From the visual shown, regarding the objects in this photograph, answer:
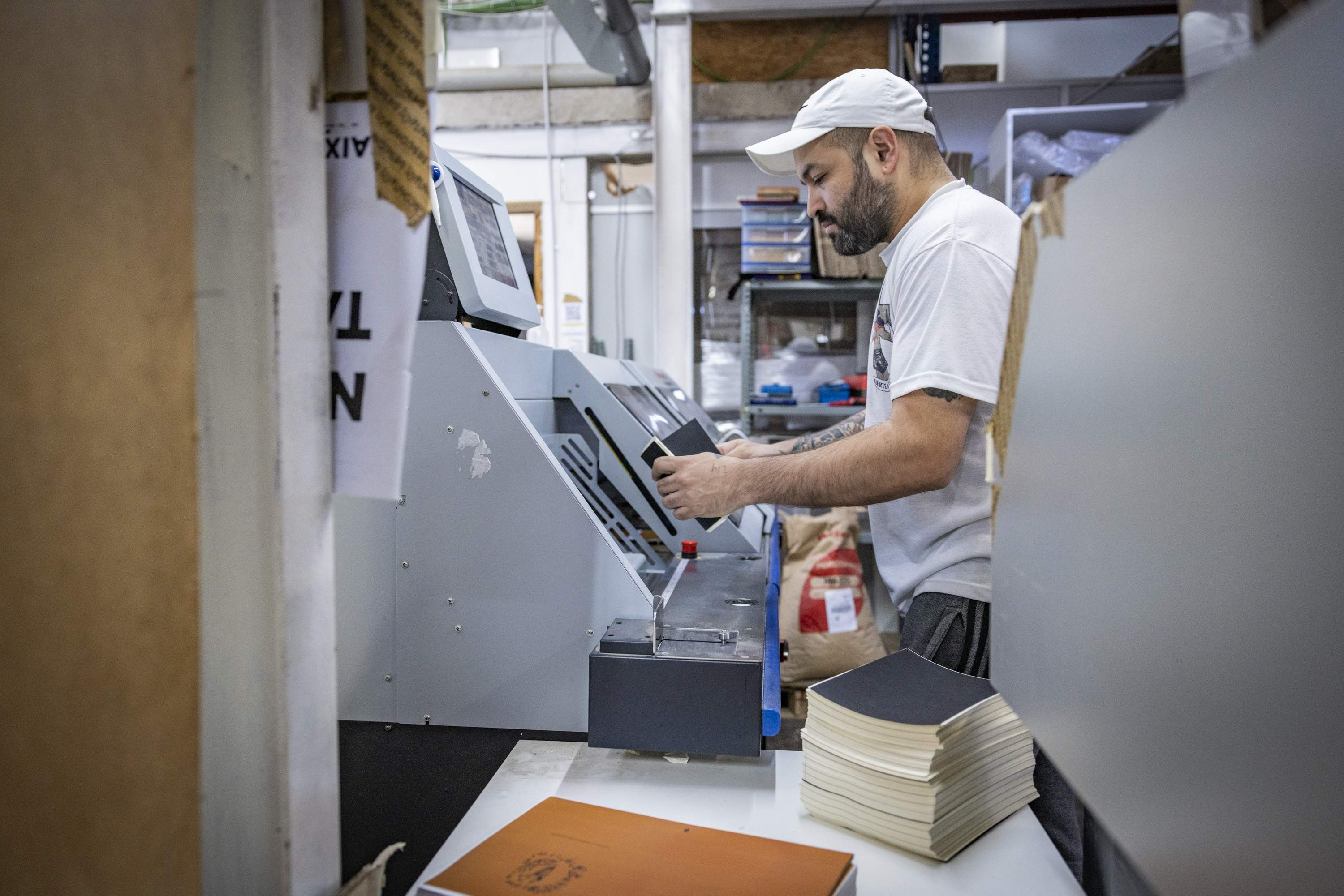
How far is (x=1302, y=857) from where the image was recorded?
1.01 ft

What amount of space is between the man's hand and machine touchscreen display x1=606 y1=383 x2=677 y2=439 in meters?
0.18

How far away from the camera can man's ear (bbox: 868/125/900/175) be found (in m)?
1.25

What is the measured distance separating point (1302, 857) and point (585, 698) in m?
0.85

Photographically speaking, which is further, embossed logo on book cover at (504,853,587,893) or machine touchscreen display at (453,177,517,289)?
machine touchscreen display at (453,177,517,289)

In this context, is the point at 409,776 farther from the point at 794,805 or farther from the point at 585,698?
the point at 794,805

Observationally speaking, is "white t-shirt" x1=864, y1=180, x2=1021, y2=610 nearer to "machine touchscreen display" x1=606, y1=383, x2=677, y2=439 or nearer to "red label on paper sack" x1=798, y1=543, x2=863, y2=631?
"machine touchscreen display" x1=606, y1=383, x2=677, y2=439

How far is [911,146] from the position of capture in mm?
1268

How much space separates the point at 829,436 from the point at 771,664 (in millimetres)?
685

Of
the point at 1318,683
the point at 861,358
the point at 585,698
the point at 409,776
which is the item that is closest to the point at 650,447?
the point at 585,698

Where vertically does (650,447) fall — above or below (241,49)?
below

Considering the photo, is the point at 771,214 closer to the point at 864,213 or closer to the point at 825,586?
the point at 825,586

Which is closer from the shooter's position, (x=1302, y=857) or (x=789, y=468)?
(x=1302, y=857)

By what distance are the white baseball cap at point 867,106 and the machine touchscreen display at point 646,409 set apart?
55 centimetres

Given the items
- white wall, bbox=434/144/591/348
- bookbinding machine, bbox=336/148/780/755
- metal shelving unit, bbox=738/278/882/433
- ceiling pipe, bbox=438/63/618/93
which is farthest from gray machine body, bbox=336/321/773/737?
ceiling pipe, bbox=438/63/618/93
